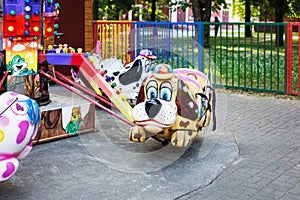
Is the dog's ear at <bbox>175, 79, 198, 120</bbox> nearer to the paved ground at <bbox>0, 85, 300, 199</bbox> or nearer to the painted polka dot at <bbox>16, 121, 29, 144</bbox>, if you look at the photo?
the paved ground at <bbox>0, 85, 300, 199</bbox>

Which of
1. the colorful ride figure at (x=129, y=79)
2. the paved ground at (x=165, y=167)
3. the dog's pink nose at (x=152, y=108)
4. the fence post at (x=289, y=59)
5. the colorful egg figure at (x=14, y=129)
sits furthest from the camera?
the fence post at (x=289, y=59)

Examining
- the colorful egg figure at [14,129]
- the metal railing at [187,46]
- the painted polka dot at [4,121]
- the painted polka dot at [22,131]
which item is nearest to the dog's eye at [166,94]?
the colorful egg figure at [14,129]

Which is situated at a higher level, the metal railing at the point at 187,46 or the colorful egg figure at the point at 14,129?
the metal railing at the point at 187,46

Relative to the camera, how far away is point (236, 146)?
21.1ft

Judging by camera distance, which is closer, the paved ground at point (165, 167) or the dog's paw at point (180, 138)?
the paved ground at point (165, 167)

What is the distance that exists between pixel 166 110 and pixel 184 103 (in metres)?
0.37

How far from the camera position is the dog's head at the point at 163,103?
5270mm

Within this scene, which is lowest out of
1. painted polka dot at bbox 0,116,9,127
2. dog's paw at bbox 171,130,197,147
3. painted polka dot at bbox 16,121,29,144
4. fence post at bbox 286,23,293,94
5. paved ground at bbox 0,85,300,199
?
paved ground at bbox 0,85,300,199

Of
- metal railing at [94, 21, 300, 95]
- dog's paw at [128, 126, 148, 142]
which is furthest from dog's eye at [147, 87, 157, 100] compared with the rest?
metal railing at [94, 21, 300, 95]

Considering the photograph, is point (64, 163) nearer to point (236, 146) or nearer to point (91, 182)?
point (91, 182)

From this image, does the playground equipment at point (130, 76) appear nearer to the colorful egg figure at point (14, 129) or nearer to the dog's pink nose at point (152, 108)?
the dog's pink nose at point (152, 108)

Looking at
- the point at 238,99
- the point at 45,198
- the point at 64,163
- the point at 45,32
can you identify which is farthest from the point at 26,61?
the point at 238,99

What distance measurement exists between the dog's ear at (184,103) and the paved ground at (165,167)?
0.58 metres

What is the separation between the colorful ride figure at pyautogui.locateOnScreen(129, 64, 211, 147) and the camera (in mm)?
5281
